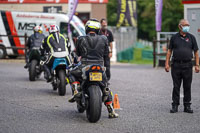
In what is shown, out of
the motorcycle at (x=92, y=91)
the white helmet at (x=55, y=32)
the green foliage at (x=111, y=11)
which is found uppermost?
the white helmet at (x=55, y=32)

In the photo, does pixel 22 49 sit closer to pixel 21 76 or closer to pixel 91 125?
pixel 21 76

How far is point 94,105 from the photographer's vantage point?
841 cm

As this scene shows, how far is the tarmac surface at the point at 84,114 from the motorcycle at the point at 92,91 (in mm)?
198

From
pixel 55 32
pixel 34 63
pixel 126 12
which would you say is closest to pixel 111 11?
pixel 126 12

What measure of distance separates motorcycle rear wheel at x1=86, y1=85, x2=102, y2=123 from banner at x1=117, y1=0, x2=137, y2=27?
24.0 metres

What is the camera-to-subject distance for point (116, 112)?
9.80m

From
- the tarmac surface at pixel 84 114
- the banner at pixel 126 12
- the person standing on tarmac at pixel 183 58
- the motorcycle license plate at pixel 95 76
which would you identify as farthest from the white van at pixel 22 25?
the motorcycle license plate at pixel 95 76

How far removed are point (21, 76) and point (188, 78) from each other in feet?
30.7

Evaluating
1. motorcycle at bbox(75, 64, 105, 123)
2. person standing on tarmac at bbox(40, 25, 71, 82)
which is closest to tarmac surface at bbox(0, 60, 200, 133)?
motorcycle at bbox(75, 64, 105, 123)

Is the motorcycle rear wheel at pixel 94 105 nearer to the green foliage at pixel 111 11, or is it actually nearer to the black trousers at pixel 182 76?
the black trousers at pixel 182 76

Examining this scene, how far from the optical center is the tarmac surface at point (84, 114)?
8102mm

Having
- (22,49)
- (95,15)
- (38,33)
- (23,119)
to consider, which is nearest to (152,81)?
(38,33)

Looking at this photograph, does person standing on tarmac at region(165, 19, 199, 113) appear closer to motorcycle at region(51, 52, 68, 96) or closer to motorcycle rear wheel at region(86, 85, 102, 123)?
motorcycle rear wheel at region(86, 85, 102, 123)

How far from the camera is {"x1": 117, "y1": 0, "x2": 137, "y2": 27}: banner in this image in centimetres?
3241
